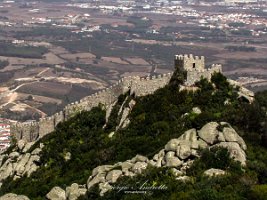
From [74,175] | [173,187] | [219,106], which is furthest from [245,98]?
[173,187]

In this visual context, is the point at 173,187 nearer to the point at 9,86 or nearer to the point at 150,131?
the point at 150,131

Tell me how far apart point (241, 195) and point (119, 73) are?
135924 millimetres

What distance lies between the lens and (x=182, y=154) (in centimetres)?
2716

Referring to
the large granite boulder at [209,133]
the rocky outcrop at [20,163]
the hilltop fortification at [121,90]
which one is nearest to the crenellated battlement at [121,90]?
the hilltop fortification at [121,90]

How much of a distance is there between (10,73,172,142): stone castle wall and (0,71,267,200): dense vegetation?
0.71 meters

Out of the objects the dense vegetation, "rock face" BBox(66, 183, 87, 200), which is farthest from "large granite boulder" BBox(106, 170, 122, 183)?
"rock face" BBox(66, 183, 87, 200)

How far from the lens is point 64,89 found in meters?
141

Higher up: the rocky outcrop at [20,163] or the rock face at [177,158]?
the rock face at [177,158]

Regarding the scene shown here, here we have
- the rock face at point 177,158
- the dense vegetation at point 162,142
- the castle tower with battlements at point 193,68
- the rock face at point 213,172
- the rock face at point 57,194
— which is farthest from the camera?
the castle tower with battlements at point 193,68

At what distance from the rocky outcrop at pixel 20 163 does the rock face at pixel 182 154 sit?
1074 cm

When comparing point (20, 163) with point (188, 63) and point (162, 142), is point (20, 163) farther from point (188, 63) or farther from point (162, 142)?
point (162, 142)

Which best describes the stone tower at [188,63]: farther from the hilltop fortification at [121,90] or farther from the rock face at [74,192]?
the rock face at [74,192]

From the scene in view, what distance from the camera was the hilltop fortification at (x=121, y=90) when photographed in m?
38.5

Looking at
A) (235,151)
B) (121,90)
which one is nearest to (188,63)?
(121,90)
